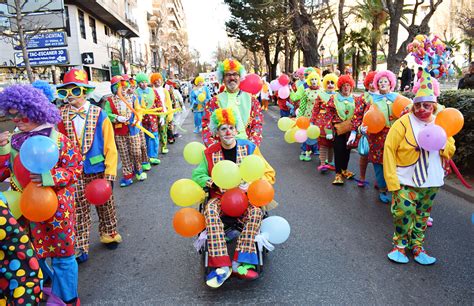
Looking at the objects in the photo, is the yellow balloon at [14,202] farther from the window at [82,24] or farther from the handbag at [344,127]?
the window at [82,24]

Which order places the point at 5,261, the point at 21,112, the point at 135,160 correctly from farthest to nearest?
the point at 135,160 < the point at 21,112 < the point at 5,261

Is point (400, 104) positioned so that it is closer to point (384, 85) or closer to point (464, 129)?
point (384, 85)

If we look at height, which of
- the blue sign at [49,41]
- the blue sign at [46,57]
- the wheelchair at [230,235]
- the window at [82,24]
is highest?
the window at [82,24]

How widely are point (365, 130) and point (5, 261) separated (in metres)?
4.56

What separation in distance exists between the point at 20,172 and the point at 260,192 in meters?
1.88

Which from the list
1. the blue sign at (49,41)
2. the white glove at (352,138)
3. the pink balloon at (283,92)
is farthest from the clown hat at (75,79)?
the blue sign at (49,41)

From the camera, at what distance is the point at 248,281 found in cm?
344

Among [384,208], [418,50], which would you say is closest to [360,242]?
[384,208]

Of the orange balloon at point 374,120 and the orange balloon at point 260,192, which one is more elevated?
the orange balloon at point 374,120

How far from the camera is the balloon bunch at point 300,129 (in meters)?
6.92

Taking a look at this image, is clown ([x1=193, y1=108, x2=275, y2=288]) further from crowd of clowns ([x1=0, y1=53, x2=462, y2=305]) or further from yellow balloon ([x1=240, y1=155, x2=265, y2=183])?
yellow balloon ([x1=240, y1=155, x2=265, y2=183])

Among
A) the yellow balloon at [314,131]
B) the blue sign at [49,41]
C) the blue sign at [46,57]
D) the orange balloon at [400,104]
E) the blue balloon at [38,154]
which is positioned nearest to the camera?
the blue balloon at [38,154]

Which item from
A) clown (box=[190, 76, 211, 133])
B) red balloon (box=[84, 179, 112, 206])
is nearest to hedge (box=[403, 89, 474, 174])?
red balloon (box=[84, 179, 112, 206])

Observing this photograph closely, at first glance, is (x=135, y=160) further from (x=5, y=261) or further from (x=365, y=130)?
(x=5, y=261)
